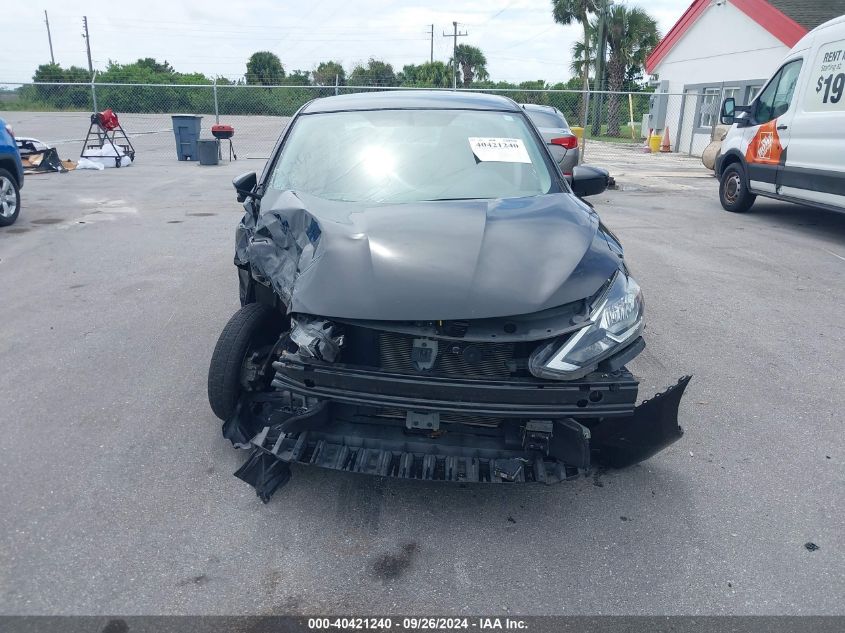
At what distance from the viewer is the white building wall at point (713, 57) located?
67.2 ft

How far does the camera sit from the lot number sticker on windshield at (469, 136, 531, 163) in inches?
157

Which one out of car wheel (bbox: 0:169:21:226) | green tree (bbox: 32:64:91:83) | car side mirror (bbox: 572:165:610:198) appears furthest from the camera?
green tree (bbox: 32:64:91:83)

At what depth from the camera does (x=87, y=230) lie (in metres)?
8.82

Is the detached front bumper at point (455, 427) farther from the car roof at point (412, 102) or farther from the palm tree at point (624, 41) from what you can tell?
the palm tree at point (624, 41)

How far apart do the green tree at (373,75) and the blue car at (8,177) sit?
33334mm

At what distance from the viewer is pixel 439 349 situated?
2686 millimetres

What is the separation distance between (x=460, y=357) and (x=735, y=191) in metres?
9.83

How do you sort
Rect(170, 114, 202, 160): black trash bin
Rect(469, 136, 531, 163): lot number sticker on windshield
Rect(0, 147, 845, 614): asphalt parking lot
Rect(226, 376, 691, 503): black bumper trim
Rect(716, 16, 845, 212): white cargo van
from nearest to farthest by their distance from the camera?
1. Rect(0, 147, 845, 614): asphalt parking lot
2. Rect(226, 376, 691, 503): black bumper trim
3. Rect(469, 136, 531, 163): lot number sticker on windshield
4. Rect(716, 16, 845, 212): white cargo van
5. Rect(170, 114, 202, 160): black trash bin

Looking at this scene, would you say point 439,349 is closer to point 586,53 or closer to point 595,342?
point 595,342

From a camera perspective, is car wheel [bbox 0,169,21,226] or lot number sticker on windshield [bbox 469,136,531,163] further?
car wheel [bbox 0,169,21,226]

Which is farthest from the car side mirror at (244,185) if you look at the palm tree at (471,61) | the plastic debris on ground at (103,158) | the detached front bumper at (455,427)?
the palm tree at (471,61)

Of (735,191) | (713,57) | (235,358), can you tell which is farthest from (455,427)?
(713,57)

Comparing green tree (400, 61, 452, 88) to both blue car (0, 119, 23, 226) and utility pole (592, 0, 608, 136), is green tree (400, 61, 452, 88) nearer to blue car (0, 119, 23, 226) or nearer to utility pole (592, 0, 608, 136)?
utility pole (592, 0, 608, 136)

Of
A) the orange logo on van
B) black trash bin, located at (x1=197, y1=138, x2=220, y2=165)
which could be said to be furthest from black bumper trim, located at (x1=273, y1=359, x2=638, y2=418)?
black trash bin, located at (x1=197, y1=138, x2=220, y2=165)
